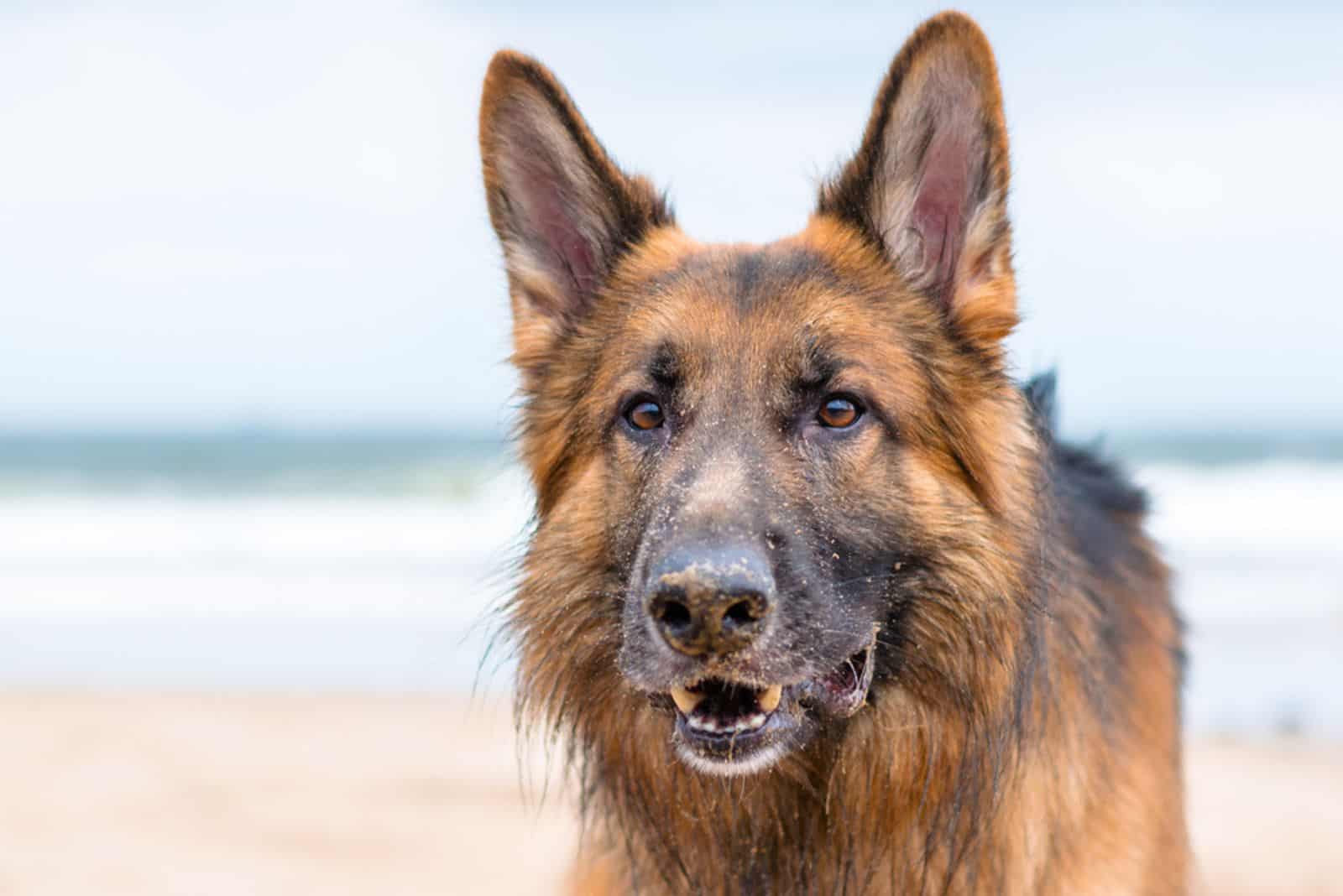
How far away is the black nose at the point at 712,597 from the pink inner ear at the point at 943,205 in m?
1.09

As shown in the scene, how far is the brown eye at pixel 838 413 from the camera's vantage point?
10.7 feet

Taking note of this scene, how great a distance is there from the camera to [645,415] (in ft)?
11.3

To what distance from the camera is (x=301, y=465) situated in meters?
33.8

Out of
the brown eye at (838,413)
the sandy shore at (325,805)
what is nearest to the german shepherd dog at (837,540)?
the brown eye at (838,413)

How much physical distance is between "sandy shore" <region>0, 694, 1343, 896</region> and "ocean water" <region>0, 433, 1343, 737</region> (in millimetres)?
714

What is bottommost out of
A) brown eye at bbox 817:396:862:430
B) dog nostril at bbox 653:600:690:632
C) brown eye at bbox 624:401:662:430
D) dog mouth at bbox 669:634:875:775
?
dog mouth at bbox 669:634:875:775

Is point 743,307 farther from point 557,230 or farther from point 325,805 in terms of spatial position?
point 325,805

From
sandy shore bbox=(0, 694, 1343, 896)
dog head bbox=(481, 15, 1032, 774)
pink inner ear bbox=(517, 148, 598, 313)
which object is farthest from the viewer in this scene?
sandy shore bbox=(0, 694, 1343, 896)

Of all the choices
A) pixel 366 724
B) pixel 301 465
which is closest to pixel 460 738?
pixel 366 724

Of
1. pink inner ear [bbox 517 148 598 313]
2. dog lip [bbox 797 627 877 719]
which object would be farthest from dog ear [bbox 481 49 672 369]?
dog lip [bbox 797 627 877 719]

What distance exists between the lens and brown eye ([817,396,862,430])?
10.7 ft

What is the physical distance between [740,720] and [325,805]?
4.86m

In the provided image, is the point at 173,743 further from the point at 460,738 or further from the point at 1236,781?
the point at 1236,781

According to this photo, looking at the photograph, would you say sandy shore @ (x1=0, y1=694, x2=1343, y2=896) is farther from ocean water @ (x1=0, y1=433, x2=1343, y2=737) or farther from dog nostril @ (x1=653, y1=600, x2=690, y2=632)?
dog nostril @ (x1=653, y1=600, x2=690, y2=632)
